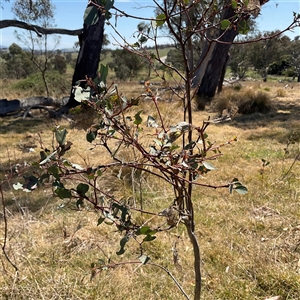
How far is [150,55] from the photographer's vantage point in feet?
3.61

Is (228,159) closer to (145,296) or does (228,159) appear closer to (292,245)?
(292,245)

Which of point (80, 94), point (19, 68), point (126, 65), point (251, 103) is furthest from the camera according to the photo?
point (126, 65)

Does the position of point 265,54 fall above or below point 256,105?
Result: above

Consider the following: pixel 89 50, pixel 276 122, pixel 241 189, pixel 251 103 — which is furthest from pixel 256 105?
pixel 241 189

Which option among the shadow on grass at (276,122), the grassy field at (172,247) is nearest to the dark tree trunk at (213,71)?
the shadow on grass at (276,122)

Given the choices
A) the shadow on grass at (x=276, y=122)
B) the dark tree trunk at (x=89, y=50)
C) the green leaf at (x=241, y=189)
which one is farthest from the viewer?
the dark tree trunk at (x=89, y=50)

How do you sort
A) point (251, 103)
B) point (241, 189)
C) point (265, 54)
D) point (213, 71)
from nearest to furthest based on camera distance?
point (241, 189), point (251, 103), point (213, 71), point (265, 54)

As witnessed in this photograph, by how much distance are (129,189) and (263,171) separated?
134 cm

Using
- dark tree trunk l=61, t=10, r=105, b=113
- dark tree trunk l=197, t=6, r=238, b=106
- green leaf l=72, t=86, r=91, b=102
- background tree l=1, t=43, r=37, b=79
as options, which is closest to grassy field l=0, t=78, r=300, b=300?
green leaf l=72, t=86, r=91, b=102

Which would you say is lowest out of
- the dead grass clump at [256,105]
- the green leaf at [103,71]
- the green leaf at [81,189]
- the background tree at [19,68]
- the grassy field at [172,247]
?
the grassy field at [172,247]

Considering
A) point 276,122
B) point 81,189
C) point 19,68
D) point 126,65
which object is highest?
point 126,65

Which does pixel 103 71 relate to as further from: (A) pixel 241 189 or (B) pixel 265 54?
(B) pixel 265 54

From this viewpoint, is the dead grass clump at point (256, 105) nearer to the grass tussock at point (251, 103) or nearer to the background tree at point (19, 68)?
the grass tussock at point (251, 103)

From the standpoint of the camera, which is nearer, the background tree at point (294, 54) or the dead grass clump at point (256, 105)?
the dead grass clump at point (256, 105)
